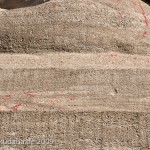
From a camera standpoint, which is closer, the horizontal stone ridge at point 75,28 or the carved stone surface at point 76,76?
the carved stone surface at point 76,76

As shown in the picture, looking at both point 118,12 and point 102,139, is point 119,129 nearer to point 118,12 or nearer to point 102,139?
point 102,139

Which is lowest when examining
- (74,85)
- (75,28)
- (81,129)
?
(81,129)

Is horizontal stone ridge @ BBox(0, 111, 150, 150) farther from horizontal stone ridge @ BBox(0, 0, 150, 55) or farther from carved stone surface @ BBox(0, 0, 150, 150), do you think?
horizontal stone ridge @ BBox(0, 0, 150, 55)

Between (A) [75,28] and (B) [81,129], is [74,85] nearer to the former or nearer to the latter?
(B) [81,129]

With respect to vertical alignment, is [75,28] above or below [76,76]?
above

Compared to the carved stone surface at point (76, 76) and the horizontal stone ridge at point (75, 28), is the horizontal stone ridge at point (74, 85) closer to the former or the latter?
the carved stone surface at point (76, 76)

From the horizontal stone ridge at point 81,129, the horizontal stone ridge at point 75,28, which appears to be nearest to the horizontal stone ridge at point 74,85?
the horizontal stone ridge at point 81,129

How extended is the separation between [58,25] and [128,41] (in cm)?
194

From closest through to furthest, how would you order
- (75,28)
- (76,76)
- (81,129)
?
(81,129)
(76,76)
(75,28)

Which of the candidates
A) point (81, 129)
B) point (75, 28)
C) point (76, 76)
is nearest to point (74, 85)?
point (76, 76)

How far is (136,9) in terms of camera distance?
495 inches

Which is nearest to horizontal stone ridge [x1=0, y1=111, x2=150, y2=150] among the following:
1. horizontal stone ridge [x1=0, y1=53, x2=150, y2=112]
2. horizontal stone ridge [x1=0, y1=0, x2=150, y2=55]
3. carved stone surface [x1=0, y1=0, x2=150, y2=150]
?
carved stone surface [x1=0, y1=0, x2=150, y2=150]

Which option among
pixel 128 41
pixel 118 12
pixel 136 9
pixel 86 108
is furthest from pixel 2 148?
pixel 136 9

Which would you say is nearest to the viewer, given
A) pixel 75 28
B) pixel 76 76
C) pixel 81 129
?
pixel 81 129
